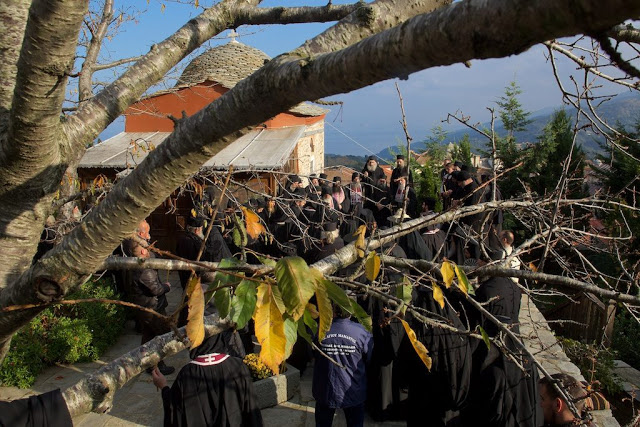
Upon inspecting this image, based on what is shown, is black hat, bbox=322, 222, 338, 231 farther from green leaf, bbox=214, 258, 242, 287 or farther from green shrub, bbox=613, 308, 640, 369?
green shrub, bbox=613, 308, 640, 369

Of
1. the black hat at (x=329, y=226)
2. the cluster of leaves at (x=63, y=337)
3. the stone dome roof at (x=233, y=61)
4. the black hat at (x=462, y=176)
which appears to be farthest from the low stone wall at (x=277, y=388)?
the stone dome roof at (x=233, y=61)

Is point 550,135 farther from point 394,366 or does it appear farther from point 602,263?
point 394,366

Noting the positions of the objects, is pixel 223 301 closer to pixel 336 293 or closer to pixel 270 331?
pixel 270 331

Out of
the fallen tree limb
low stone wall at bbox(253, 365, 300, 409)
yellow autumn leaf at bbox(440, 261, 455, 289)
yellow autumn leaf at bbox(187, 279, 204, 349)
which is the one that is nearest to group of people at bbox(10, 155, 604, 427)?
the fallen tree limb

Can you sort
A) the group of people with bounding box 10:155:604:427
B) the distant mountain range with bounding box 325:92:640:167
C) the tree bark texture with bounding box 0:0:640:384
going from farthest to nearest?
1. the distant mountain range with bounding box 325:92:640:167
2. the group of people with bounding box 10:155:604:427
3. the tree bark texture with bounding box 0:0:640:384

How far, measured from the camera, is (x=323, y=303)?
1547 millimetres

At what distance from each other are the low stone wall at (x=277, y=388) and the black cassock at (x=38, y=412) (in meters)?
3.50

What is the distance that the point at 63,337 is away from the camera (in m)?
7.13

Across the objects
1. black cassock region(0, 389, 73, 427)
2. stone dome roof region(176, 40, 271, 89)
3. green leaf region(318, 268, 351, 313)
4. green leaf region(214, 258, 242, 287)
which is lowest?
black cassock region(0, 389, 73, 427)

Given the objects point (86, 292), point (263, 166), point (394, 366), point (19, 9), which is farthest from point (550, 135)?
point (19, 9)

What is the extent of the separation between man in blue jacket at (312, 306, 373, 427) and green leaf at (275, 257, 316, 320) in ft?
10.9

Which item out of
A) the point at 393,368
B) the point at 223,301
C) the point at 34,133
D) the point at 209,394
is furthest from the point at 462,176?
the point at 34,133

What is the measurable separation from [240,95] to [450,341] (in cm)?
408

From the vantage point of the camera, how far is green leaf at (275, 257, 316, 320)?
4.74 ft
